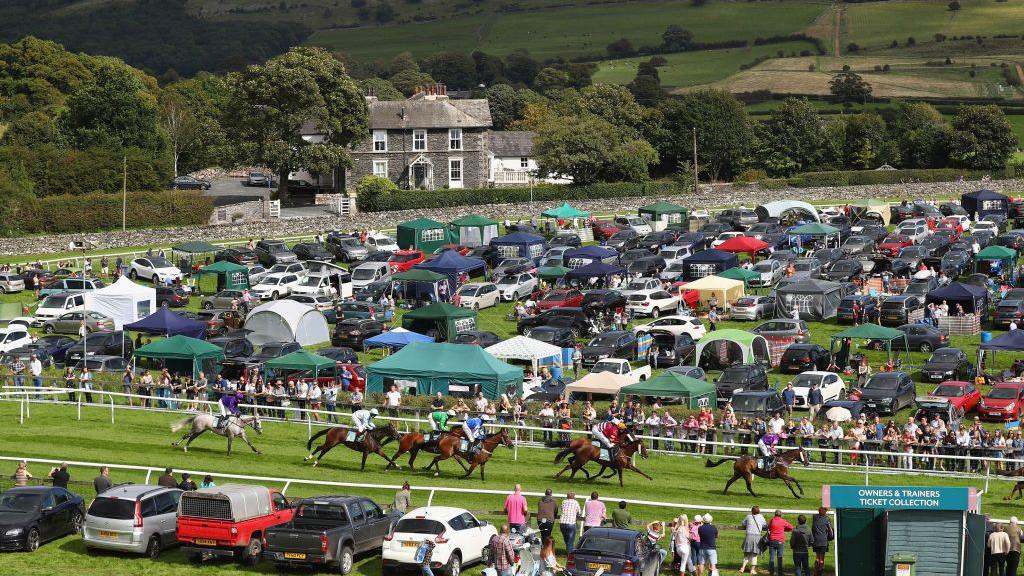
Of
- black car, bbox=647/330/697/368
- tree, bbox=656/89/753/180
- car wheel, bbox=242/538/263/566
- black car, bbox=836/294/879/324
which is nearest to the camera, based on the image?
car wheel, bbox=242/538/263/566

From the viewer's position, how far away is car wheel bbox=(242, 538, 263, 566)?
23062mm

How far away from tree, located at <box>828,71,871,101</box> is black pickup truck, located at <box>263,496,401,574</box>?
545ft

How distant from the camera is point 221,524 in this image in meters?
23.0

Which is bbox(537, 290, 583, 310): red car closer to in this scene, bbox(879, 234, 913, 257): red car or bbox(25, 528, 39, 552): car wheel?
bbox(879, 234, 913, 257): red car

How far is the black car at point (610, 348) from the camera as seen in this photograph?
46.7 m

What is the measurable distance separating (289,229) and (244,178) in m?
46.4

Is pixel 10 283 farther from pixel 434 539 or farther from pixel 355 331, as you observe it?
pixel 434 539

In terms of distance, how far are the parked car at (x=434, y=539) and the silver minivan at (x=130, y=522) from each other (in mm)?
4259

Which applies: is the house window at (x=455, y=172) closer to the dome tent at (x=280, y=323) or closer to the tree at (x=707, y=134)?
the tree at (x=707, y=134)

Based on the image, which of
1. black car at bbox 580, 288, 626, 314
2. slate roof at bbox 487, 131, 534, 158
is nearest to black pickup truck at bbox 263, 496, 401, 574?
black car at bbox 580, 288, 626, 314

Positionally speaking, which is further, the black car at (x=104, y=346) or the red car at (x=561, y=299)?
the red car at (x=561, y=299)

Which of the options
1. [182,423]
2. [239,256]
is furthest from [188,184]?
[182,423]

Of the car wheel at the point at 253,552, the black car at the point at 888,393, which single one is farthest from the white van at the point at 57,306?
the car wheel at the point at 253,552

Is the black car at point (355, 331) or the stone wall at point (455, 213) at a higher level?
the stone wall at point (455, 213)
